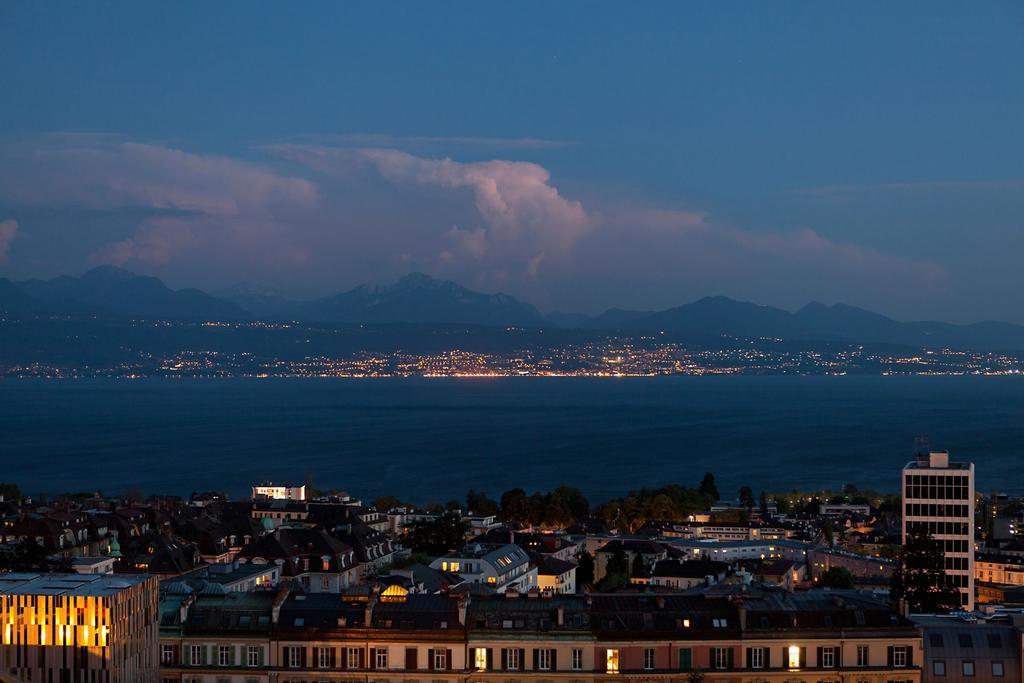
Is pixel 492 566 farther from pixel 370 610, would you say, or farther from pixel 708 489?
pixel 708 489

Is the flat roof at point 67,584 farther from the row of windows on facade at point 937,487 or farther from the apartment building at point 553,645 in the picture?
the row of windows on facade at point 937,487

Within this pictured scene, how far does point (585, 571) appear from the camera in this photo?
62.5 metres

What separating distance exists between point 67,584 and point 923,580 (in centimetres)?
2824

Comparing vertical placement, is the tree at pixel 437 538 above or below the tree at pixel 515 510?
above

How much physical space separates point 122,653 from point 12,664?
7.45 feet

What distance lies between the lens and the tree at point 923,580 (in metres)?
44.1

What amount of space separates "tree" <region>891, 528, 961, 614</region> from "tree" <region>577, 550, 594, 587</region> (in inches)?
733

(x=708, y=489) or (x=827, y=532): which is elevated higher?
(x=827, y=532)

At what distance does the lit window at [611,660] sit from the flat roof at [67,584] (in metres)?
11.0

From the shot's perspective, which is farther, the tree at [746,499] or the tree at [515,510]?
the tree at [746,499]

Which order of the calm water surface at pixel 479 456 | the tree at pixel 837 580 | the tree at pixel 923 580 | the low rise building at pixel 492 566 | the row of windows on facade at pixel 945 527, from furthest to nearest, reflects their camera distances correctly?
the calm water surface at pixel 479 456 < the low rise building at pixel 492 566 < the tree at pixel 837 580 < the row of windows on facade at pixel 945 527 < the tree at pixel 923 580

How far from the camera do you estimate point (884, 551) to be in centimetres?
7112

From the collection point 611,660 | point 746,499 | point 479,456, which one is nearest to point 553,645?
point 611,660

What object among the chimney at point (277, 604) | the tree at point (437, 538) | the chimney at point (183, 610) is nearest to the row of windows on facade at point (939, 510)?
the tree at point (437, 538)
